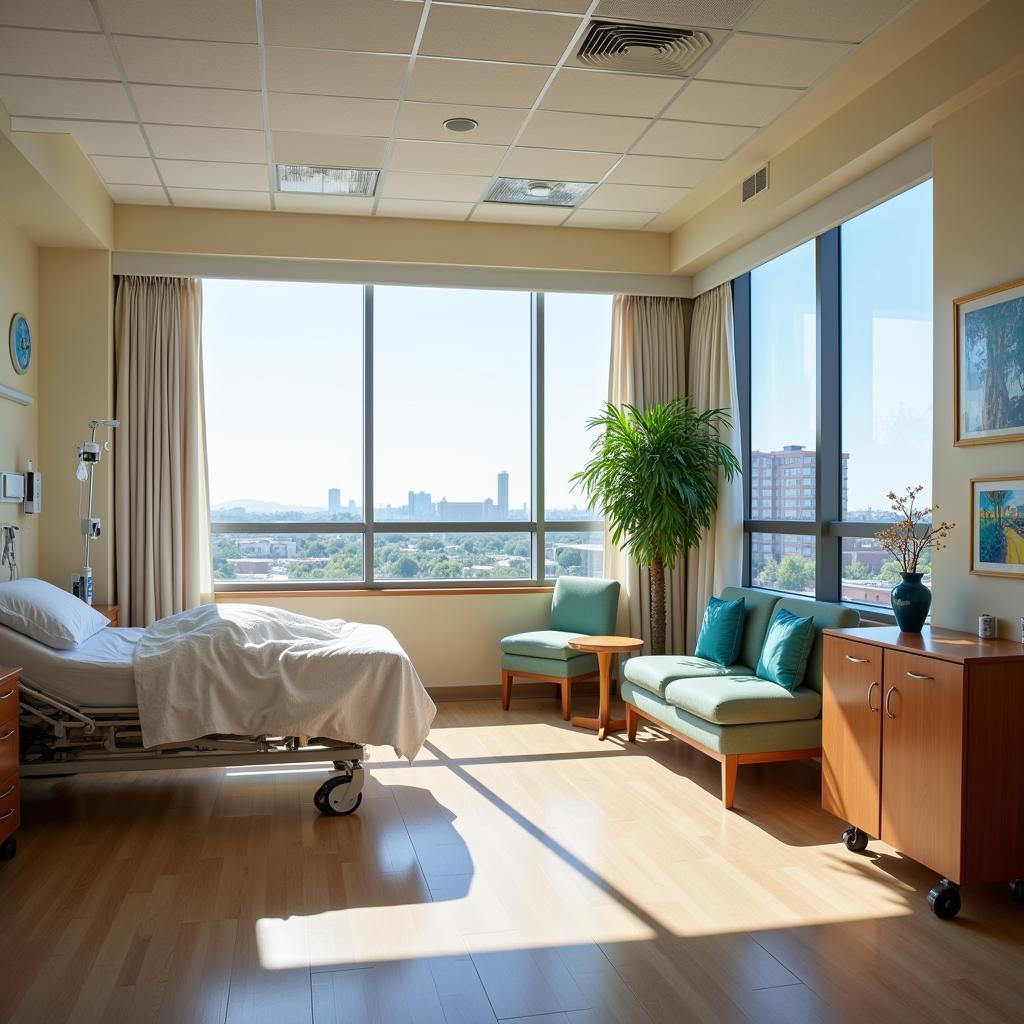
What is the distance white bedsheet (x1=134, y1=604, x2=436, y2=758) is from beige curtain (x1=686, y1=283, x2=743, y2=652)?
2.77 meters

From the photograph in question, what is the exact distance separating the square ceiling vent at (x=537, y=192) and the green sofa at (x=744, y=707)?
2.77m

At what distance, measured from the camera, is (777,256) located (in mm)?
5742

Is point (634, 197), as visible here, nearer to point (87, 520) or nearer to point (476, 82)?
point (476, 82)

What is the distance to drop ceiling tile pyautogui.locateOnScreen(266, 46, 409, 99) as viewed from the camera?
4020 mm

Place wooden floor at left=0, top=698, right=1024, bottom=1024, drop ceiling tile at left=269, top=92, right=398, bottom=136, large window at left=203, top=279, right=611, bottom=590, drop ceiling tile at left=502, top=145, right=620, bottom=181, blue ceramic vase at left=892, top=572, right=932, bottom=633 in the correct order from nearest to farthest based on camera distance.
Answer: wooden floor at left=0, top=698, right=1024, bottom=1024, blue ceramic vase at left=892, top=572, right=932, bottom=633, drop ceiling tile at left=269, top=92, right=398, bottom=136, drop ceiling tile at left=502, top=145, right=620, bottom=181, large window at left=203, top=279, right=611, bottom=590

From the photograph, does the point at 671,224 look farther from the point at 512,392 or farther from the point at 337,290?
the point at 337,290

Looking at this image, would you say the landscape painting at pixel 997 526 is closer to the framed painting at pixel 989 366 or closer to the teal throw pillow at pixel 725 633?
the framed painting at pixel 989 366

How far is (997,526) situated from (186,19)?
147 inches

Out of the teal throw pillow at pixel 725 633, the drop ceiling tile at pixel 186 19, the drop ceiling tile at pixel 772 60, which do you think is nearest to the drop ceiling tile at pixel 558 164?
the drop ceiling tile at pixel 772 60

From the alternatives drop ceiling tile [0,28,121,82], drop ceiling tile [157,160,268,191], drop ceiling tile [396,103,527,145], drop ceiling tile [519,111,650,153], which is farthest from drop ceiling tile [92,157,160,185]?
drop ceiling tile [519,111,650,153]

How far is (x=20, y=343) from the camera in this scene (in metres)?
5.57

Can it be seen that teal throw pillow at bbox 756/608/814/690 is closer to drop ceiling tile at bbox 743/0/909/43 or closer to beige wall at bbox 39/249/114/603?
drop ceiling tile at bbox 743/0/909/43

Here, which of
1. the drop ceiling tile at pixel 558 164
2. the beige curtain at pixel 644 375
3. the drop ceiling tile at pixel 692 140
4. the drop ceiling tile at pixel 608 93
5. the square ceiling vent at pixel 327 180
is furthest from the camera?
the beige curtain at pixel 644 375

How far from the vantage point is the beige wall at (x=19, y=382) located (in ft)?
17.5
